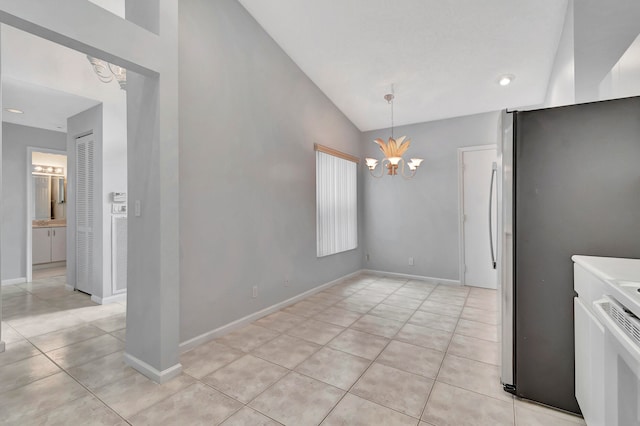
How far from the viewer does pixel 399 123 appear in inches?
195

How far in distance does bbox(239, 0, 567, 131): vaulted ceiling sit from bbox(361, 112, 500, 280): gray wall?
43cm

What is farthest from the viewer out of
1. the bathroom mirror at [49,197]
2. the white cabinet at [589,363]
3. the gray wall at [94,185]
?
the bathroom mirror at [49,197]

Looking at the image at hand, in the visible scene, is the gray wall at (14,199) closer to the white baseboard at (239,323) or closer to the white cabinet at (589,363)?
the white baseboard at (239,323)

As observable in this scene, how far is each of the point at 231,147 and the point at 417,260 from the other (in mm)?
3536

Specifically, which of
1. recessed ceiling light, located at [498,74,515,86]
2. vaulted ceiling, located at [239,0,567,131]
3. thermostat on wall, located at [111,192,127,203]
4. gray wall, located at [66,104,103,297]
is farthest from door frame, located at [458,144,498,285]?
gray wall, located at [66,104,103,297]

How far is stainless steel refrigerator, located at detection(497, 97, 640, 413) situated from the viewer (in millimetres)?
1599

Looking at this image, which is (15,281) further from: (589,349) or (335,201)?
(589,349)

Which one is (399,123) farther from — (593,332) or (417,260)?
(593,332)

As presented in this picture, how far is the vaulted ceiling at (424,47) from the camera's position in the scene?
273 cm

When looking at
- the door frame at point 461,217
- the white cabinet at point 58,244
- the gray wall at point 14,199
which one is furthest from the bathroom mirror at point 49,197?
the door frame at point 461,217

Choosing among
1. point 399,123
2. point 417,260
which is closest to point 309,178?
point 399,123

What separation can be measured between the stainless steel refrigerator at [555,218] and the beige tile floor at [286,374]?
28cm

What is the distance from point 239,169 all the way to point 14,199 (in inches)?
181

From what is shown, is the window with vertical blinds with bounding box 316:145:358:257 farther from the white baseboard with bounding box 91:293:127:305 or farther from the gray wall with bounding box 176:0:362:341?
the white baseboard with bounding box 91:293:127:305
